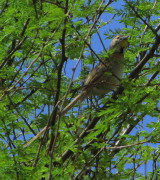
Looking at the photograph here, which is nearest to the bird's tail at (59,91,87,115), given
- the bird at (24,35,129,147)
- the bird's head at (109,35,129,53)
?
the bird at (24,35,129,147)

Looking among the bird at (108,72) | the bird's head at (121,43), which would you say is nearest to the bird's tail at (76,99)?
the bird at (108,72)

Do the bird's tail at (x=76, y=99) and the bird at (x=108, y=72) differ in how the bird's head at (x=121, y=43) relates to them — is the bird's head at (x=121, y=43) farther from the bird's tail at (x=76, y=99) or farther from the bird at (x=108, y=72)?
the bird's tail at (x=76, y=99)

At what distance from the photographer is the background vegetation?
15.7ft

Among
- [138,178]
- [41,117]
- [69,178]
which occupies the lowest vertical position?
[69,178]

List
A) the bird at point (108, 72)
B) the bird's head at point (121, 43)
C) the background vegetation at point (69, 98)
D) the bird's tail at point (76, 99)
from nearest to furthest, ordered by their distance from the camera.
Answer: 1. the background vegetation at point (69, 98)
2. the bird's tail at point (76, 99)
3. the bird at point (108, 72)
4. the bird's head at point (121, 43)

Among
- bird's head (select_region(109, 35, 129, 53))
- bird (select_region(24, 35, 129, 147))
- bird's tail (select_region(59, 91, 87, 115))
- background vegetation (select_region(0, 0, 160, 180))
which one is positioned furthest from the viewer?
bird's head (select_region(109, 35, 129, 53))

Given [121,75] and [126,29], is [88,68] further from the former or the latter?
[126,29]

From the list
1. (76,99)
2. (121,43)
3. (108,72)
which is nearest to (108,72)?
(108,72)

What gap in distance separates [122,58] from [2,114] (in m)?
2.61

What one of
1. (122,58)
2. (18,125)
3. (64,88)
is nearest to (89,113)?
(64,88)

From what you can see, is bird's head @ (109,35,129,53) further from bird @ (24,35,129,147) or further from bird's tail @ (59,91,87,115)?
bird's tail @ (59,91,87,115)

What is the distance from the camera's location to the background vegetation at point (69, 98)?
477cm

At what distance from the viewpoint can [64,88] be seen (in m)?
6.78

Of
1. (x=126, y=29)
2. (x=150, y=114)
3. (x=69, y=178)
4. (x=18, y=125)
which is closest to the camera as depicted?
(x=69, y=178)
